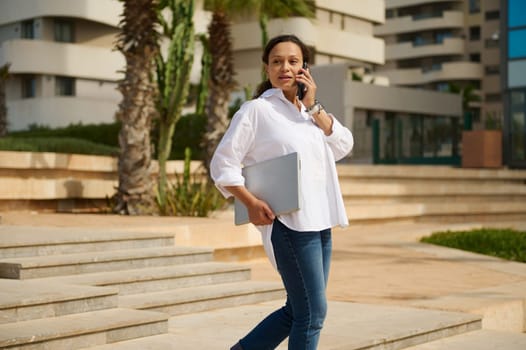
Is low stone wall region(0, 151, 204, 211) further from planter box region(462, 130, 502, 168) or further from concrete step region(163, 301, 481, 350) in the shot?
planter box region(462, 130, 502, 168)

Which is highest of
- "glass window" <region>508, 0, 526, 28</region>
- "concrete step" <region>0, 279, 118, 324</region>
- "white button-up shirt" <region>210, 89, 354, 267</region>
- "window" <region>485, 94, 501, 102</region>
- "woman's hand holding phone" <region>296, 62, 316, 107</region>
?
"glass window" <region>508, 0, 526, 28</region>

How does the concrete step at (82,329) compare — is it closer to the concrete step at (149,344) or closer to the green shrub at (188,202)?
the concrete step at (149,344)

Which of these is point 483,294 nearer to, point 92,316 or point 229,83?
point 92,316

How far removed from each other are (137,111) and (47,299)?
9.19 metres

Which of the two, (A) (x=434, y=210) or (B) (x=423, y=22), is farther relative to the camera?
(B) (x=423, y=22)

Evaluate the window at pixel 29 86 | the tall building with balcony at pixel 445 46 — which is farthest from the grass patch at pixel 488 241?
the tall building with balcony at pixel 445 46

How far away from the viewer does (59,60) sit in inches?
1666

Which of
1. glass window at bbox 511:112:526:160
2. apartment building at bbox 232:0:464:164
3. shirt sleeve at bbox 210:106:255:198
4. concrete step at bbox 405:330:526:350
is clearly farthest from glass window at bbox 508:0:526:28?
shirt sleeve at bbox 210:106:255:198

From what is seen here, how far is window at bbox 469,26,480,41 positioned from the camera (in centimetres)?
7666

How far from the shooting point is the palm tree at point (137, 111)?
15.2 metres

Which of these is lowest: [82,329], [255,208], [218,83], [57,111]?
[82,329]

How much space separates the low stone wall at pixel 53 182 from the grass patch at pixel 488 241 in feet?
17.8

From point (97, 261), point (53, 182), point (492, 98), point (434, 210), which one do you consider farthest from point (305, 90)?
point (492, 98)

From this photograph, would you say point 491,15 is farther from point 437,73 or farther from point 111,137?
point 111,137
